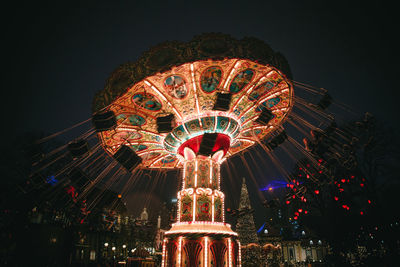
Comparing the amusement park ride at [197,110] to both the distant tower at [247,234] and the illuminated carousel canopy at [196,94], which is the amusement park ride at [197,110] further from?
the distant tower at [247,234]

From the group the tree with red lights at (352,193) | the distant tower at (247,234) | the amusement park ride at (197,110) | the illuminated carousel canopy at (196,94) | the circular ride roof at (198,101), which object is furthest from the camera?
the distant tower at (247,234)

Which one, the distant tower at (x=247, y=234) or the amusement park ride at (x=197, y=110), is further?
the distant tower at (x=247, y=234)

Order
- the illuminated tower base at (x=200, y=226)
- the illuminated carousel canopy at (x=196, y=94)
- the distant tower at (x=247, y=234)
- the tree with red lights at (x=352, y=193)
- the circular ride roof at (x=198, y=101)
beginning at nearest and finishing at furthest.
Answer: the illuminated carousel canopy at (x=196, y=94) → the circular ride roof at (x=198, y=101) → the illuminated tower base at (x=200, y=226) → the tree with red lights at (x=352, y=193) → the distant tower at (x=247, y=234)

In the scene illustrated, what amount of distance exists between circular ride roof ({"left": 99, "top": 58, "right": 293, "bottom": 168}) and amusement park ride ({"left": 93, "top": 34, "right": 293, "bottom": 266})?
4cm

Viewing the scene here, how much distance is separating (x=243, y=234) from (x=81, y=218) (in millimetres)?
15122

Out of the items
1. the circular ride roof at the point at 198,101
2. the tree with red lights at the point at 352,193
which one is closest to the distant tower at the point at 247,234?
the tree with red lights at the point at 352,193

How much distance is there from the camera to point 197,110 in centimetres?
1021

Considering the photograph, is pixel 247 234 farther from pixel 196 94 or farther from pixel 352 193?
pixel 196 94

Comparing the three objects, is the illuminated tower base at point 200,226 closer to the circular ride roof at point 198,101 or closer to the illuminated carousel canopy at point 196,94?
the illuminated carousel canopy at point 196,94

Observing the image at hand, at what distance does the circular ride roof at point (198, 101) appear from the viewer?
8.52 m

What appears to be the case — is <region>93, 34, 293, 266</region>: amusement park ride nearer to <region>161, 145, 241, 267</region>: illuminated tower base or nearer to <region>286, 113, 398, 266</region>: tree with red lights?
<region>161, 145, 241, 267</region>: illuminated tower base

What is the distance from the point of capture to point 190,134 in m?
10.9

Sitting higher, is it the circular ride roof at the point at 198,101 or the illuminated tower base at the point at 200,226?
the circular ride roof at the point at 198,101

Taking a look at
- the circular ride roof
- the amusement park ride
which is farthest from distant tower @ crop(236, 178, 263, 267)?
the circular ride roof
